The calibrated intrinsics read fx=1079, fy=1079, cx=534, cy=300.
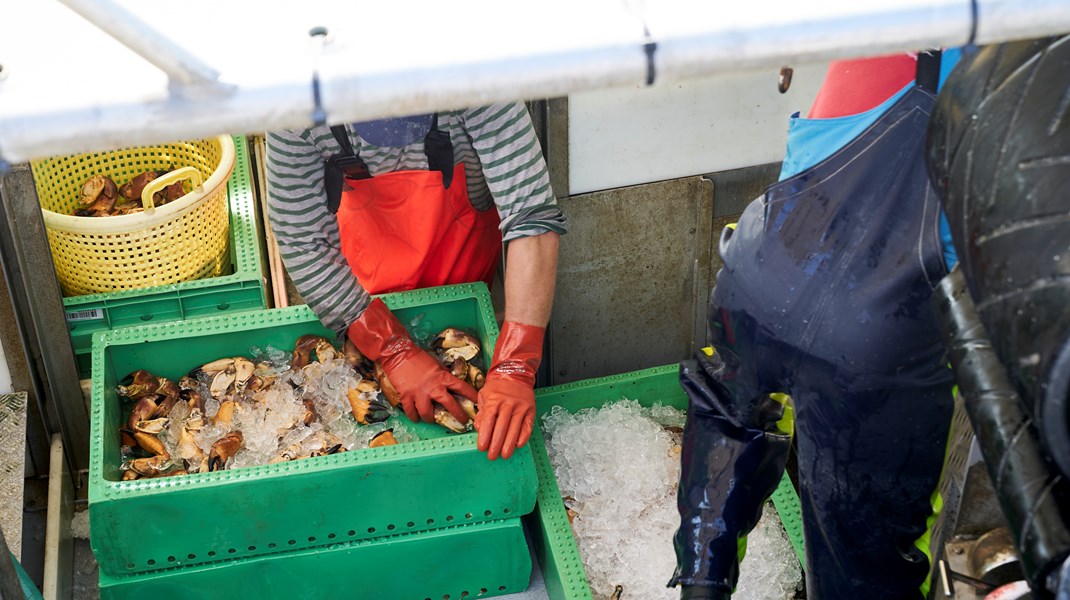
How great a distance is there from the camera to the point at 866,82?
1806 mm

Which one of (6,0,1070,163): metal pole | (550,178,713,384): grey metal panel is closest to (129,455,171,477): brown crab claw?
(550,178,713,384): grey metal panel

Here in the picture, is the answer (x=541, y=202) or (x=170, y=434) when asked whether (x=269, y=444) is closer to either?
(x=170, y=434)

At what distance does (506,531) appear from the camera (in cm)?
301

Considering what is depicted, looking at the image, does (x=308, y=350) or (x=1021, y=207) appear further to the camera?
(x=308, y=350)

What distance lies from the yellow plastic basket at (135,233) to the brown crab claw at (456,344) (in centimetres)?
109

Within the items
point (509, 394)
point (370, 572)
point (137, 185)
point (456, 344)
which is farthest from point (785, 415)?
point (137, 185)

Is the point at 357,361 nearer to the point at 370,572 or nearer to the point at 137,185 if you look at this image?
the point at 370,572

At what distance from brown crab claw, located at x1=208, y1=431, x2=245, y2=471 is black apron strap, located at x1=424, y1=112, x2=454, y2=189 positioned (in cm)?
93

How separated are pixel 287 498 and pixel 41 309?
116cm

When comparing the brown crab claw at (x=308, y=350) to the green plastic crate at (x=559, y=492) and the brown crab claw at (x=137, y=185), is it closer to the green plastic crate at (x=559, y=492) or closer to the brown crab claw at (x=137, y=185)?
the green plastic crate at (x=559, y=492)

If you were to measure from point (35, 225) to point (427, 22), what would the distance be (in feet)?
8.70

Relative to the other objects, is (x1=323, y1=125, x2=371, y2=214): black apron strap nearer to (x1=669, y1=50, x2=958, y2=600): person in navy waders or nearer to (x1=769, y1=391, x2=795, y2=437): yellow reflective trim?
(x1=669, y1=50, x2=958, y2=600): person in navy waders

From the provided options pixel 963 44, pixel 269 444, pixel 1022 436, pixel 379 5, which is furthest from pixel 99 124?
pixel 269 444

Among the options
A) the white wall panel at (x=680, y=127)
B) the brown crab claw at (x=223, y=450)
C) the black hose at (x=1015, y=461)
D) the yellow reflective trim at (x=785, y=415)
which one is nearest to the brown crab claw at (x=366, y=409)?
the brown crab claw at (x=223, y=450)
